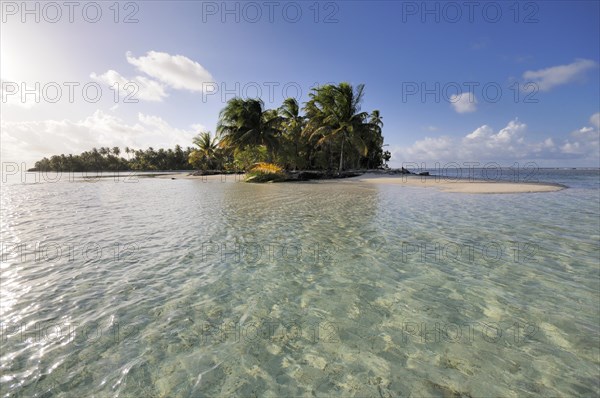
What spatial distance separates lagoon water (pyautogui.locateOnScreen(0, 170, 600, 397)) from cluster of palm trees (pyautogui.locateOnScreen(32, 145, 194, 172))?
76584mm

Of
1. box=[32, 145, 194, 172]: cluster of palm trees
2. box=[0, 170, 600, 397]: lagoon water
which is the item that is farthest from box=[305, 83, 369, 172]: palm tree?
box=[32, 145, 194, 172]: cluster of palm trees

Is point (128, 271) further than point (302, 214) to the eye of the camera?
No

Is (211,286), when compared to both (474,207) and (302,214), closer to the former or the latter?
(302,214)

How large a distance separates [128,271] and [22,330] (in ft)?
5.32

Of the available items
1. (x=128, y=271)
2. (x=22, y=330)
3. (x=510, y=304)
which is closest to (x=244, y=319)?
(x=22, y=330)

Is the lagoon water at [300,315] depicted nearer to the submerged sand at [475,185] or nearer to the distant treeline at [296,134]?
the submerged sand at [475,185]

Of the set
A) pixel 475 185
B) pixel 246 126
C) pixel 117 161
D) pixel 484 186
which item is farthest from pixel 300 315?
pixel 117 161

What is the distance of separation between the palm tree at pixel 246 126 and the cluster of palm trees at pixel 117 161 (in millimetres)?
48220

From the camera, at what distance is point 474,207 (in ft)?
36.2

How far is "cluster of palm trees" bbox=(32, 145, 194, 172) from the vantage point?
77.2 m

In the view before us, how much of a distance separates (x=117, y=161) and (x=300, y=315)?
101 meters

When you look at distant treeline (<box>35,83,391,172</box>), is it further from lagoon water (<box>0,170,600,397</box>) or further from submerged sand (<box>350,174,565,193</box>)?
lagoon water (<box>0,170,600,397</box>)

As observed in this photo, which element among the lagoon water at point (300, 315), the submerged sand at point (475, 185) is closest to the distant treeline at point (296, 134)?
the submerged sand at point (475, 185)

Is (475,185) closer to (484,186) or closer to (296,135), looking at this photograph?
(484,186)
